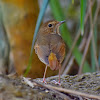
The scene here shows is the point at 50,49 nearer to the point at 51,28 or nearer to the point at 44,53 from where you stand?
the point at 44,53

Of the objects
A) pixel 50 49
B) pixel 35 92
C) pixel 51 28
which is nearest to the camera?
pixel 35 92

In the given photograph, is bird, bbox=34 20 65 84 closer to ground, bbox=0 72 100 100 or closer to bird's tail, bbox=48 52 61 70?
bird's tail, bbox=48 52 61 70

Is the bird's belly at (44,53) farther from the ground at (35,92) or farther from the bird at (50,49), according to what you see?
the ground at (35,92)

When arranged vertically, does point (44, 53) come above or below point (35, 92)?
above

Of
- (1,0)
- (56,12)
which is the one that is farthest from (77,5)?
(56,12)

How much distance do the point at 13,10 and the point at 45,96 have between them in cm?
266

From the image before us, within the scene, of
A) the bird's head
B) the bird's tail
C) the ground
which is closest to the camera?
the ground

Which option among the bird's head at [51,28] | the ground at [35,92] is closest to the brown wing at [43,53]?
the ground at [35,92]

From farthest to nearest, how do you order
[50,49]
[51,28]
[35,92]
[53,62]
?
[51,28] < [50,49] < [53,62] < [35,92]

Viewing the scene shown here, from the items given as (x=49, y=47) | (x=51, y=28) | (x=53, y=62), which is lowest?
(x=53, y=62)

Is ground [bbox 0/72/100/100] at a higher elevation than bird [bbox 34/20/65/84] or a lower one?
lower

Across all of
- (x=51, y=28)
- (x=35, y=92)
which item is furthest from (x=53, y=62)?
(x=51, y=28)

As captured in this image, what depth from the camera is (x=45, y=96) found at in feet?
6.65

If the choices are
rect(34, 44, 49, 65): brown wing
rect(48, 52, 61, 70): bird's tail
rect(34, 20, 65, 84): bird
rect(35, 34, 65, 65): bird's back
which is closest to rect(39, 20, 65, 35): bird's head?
rect(34, 20, 65, 84): bird
